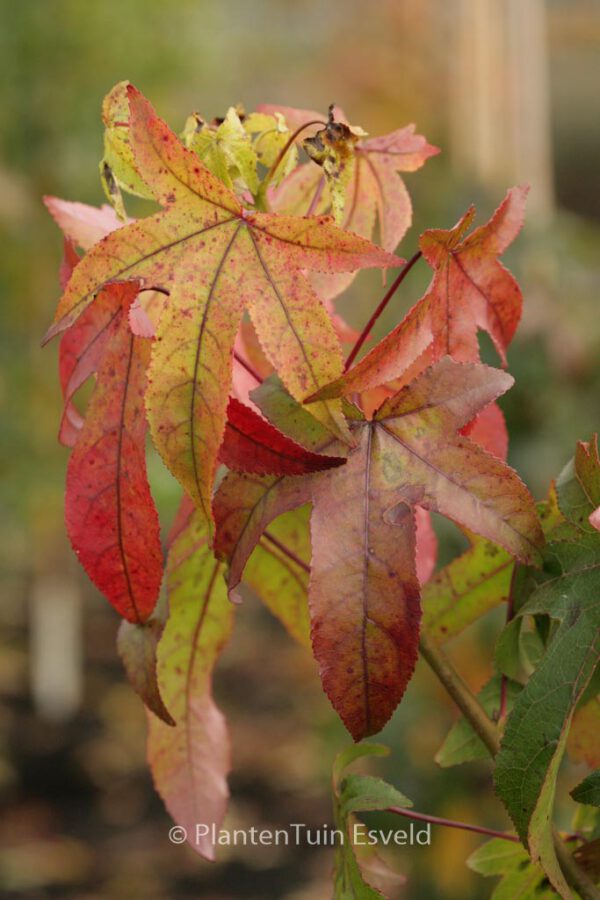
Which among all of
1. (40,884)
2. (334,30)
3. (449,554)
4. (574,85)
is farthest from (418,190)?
(40,884)

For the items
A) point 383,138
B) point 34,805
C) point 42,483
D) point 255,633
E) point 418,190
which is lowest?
point 255,633

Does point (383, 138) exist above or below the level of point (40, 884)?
above

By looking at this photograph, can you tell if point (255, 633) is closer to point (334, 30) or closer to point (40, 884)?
point (40, 884)

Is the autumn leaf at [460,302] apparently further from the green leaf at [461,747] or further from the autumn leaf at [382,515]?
the green leaf at [461,747]

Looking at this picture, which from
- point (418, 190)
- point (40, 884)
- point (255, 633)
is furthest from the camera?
point (255, 633)

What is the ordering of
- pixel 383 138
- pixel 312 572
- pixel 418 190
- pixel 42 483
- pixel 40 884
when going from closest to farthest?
pixel 312 572, pixel 383 138, pixel 40 884, pixel 42 483, pixel 418 190

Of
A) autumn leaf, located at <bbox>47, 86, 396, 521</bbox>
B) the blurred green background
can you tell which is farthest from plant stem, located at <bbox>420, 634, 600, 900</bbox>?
the blurred green background

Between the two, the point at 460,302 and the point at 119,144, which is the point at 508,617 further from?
the point at 119,144
